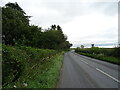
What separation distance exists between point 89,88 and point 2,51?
4.73 m

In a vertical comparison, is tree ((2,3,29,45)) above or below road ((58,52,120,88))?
above

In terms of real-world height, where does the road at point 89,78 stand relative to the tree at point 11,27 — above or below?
below

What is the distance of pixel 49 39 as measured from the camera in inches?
1804

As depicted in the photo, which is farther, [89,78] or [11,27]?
[11,27]

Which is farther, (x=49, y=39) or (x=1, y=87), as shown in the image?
(x=49, y=39)

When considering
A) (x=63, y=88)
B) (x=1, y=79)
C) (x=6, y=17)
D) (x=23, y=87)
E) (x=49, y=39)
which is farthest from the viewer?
(x=49, y=39)

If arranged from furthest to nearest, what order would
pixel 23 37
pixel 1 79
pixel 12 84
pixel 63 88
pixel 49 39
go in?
1. pixel 49 39
2. pixel 23 37
3. pixel 63 88
4. pixel 12 84
5. pixel 1 79

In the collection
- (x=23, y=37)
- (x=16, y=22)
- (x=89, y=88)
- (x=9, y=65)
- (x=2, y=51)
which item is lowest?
(x=89, y=88)

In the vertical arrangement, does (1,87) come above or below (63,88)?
above

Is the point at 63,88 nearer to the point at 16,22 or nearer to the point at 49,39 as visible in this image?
the point at 16,22

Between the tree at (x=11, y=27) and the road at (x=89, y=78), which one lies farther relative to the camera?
the tree at (x=11, y=27)

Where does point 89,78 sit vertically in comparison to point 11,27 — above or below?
below

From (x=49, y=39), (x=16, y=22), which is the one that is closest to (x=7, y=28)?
(x=16, y=22)

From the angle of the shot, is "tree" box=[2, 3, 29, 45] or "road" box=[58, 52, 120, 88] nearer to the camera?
"road" box=[58, 52, 120, 88]
